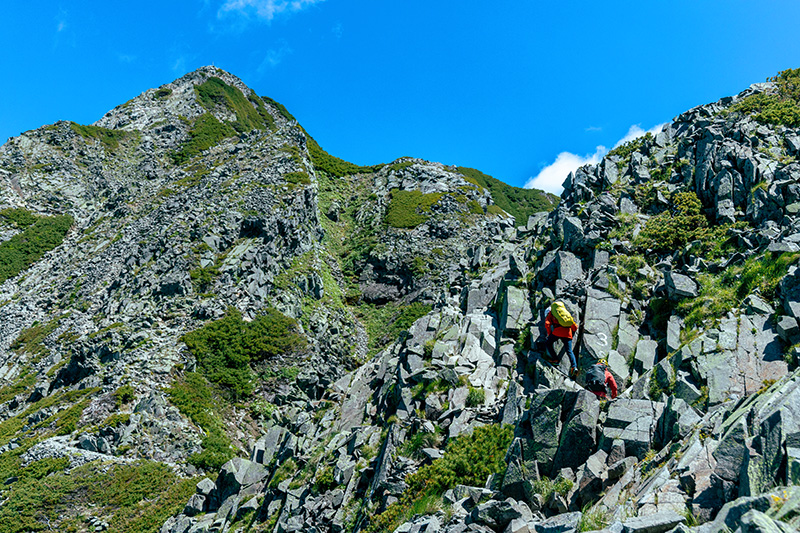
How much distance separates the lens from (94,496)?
2131cm

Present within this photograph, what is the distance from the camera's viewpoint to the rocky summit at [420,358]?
9.55 m

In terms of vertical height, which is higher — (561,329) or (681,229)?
(681,229)

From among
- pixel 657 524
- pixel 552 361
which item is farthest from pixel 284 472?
pixel 657 524

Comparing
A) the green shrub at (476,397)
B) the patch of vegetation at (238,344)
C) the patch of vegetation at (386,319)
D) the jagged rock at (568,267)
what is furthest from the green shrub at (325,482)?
the patch of vegetation at (386,319)

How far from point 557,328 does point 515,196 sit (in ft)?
256

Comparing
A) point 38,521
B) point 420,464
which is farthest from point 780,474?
point 38,521

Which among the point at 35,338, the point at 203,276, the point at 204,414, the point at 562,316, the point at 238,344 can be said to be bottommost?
the point at 204,414

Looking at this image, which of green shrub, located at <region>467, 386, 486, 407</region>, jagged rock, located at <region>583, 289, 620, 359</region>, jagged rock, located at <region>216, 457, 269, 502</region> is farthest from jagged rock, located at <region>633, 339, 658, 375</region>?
jagged rock, located at <region>216, 457, 269, 502</region>

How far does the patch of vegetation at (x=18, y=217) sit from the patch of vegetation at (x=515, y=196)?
207ft

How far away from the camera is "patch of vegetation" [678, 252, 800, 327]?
13.4 m

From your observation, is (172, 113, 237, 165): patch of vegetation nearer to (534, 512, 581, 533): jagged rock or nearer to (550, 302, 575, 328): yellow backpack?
(550, 302, 575, 328): yellow backpack

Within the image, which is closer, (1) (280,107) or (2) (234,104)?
(2) (234,104)

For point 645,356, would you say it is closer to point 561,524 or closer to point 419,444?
point 419,444

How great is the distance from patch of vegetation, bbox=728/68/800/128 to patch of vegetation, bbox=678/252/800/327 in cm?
1324
